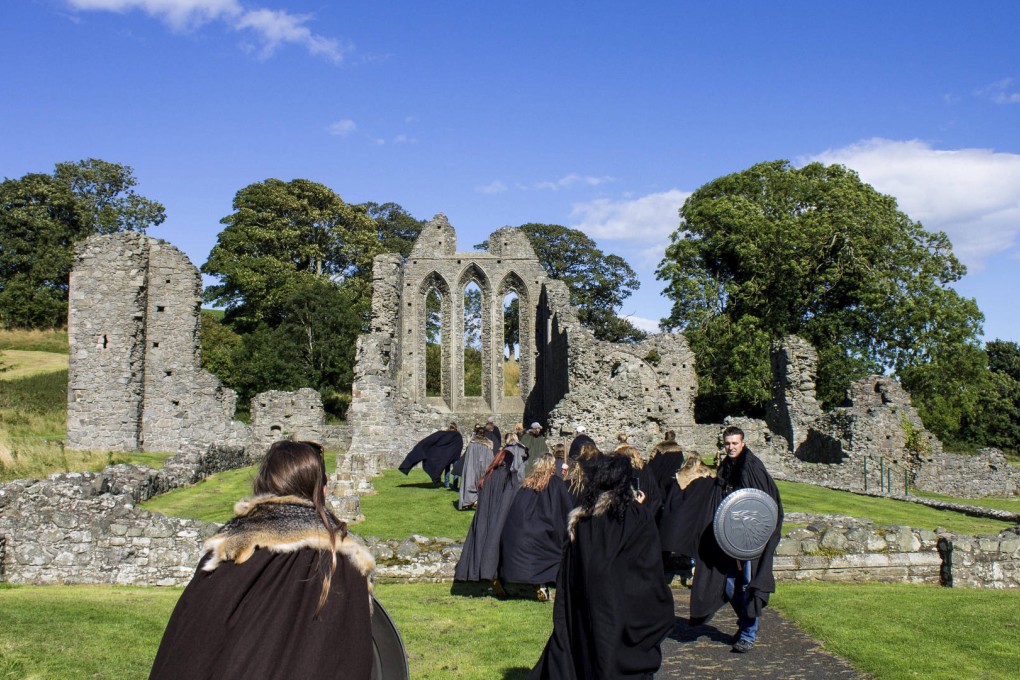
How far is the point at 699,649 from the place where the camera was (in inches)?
296

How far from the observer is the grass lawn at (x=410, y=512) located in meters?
13.4

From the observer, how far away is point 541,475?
30.8 ft

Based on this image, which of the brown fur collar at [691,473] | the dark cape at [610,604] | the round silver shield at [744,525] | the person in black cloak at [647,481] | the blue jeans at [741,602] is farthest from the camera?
the person in black cloak at [647,481]

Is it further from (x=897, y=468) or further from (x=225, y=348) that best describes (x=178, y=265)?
(x=897, y=468)

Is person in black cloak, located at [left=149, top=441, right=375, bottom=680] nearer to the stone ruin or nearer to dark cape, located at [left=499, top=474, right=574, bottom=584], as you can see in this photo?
dark cape, located at [left=499, top=474, right=574, bottom=584]

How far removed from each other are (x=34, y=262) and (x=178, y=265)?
27.5m

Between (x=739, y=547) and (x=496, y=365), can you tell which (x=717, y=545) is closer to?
(x=739, y=547)

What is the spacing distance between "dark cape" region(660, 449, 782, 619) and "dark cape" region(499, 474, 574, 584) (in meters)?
1.43

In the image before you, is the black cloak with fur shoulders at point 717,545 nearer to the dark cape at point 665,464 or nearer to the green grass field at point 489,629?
the green grass field at point 489,629

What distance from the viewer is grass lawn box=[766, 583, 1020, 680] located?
695cm

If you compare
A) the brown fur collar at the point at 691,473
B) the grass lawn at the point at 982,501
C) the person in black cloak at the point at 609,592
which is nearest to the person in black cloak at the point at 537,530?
the brown fur collar at the point at 691,473

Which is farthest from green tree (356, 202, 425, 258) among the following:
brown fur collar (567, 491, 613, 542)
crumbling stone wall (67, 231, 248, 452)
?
brown fur collar (567, 491, 613, 542)

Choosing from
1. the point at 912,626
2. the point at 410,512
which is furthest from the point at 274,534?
the point at 410,512

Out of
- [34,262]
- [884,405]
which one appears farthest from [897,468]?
[34,262]
